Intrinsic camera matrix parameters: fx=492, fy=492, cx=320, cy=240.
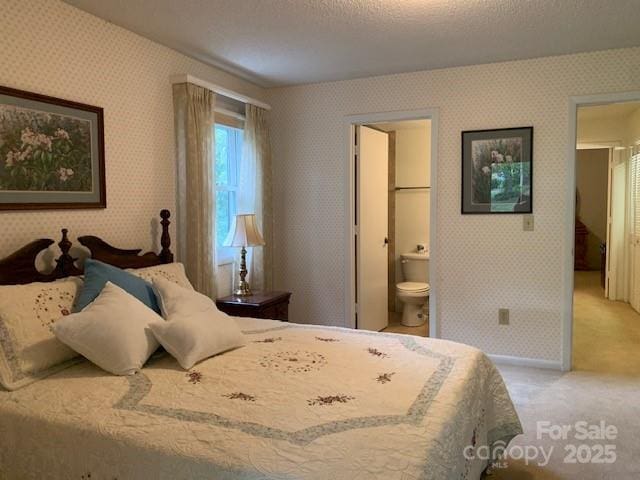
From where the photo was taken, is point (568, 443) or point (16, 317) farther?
point (568, 443)

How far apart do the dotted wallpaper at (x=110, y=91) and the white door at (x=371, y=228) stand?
1657mm

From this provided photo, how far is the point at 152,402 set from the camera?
1.75m

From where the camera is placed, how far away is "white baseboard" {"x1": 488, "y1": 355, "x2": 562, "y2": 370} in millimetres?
3812

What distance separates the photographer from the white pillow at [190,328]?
2.14 metres

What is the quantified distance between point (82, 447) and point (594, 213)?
9.64m

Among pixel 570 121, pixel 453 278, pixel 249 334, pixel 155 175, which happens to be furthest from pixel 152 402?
pixel 570 121

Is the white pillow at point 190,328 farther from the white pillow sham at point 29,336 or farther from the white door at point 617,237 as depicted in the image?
the white door at point 617,237

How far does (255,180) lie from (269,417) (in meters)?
2.84

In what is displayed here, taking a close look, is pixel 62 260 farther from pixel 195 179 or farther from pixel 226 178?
pixel 226 178

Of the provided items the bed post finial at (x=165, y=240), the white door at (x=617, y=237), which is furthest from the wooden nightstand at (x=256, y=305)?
the white door at (x=617, y=237)

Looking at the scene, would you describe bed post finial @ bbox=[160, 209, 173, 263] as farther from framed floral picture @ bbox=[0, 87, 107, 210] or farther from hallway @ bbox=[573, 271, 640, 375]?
hallway @ bbox=[573, 271, 640, 375]

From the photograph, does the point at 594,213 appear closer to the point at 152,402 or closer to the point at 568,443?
the point at 568,443

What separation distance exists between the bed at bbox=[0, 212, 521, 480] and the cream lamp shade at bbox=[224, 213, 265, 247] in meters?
1.48

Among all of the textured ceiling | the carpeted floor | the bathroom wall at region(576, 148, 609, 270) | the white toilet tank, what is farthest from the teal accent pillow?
the bathroom wall at region(576, 148, 609, 270)
